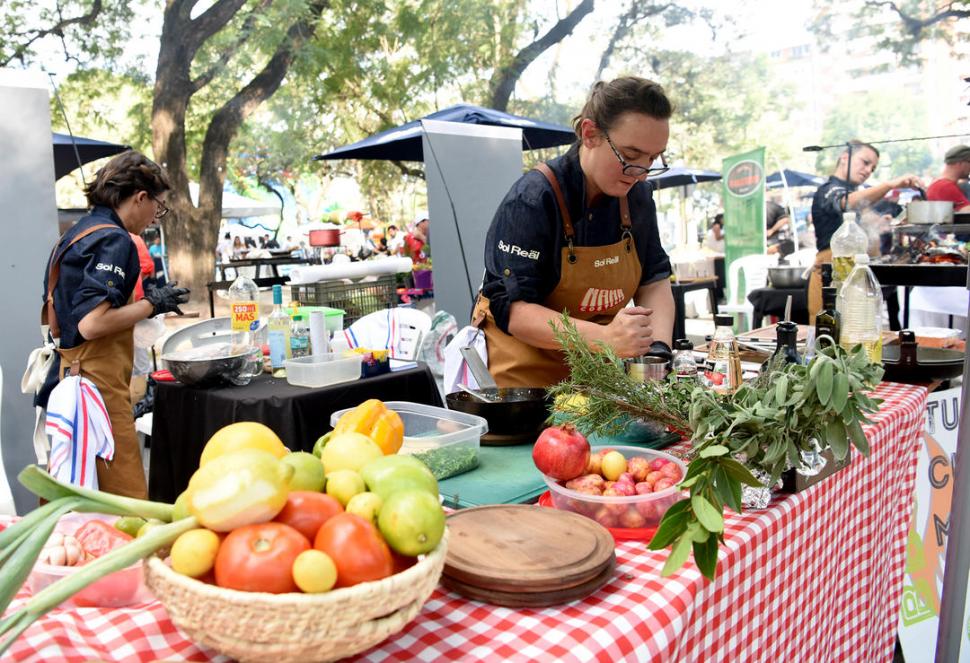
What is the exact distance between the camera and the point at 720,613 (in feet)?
4.18

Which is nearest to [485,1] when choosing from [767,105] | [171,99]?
[171,99]

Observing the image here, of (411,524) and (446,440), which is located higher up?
(411,524)

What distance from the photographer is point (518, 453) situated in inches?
72.1

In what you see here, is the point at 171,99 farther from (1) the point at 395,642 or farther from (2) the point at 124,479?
(1) the point at 395,642

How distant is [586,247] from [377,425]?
1.29m

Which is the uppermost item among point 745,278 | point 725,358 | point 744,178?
point 744,178

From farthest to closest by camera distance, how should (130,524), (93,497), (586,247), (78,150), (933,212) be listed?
(78,150) < (933,212) < (586,247) < (130,524) < (93,497)

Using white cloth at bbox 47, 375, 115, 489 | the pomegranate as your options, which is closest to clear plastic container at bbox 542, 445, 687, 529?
the pomegranate

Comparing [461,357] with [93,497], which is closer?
[93,497]

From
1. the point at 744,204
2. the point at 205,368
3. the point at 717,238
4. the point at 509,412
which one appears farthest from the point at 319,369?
the point at 717,238

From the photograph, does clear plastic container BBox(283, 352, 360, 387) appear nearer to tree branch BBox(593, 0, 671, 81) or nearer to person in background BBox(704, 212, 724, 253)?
person in background BBox(704, 212, 724, 253)

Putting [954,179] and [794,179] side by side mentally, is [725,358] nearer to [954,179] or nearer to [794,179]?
[954,179]

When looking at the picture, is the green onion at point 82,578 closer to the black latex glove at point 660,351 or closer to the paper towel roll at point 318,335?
the black latex glove at point 660,351

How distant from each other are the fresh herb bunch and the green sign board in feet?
25.8
